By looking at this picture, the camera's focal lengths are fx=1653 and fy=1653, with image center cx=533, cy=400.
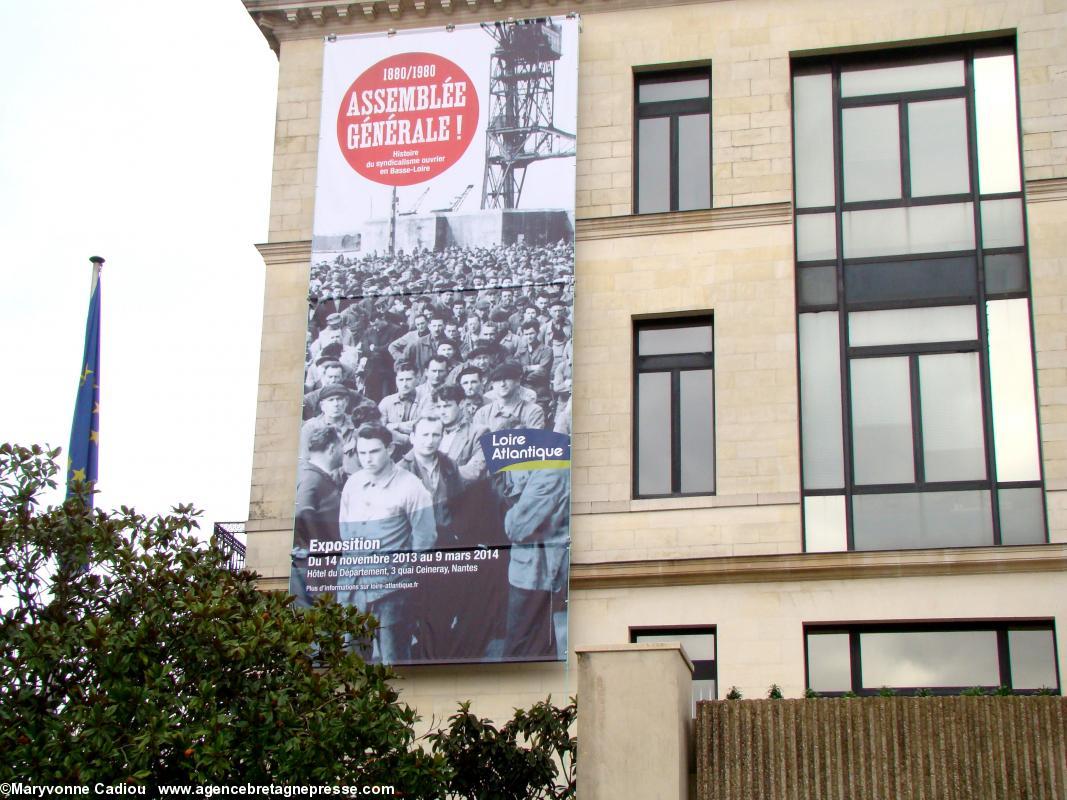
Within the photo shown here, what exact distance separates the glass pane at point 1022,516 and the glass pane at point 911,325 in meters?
2.67

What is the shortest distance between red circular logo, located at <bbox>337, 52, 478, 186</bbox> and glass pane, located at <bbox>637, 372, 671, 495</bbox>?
5.11 meters

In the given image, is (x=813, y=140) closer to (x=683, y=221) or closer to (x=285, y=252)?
(x=683, y=221)

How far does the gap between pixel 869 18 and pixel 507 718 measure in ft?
43.3

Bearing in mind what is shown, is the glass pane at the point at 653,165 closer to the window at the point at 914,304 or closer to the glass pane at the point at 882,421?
the window at the point at 914,304

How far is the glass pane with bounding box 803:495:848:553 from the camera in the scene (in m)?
25.4

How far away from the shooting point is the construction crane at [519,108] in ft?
91.2

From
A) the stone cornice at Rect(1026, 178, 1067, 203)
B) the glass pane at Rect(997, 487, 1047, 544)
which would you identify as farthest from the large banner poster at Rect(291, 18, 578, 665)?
the stone cornice at Rect(1026, 178, 1067, 203)

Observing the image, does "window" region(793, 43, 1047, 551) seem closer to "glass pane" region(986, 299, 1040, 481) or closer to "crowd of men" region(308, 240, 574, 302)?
"glass pane" region(986, 299, 1040, 481)

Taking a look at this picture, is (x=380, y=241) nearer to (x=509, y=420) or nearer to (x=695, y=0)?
(x=509, y=420)

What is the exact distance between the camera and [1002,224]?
87.2 feet

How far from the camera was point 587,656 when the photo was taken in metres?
18.8

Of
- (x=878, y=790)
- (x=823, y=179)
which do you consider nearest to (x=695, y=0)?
(x=823, y=179)

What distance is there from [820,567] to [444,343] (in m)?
7.04

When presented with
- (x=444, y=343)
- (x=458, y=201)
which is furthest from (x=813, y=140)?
(x=444, y=343)
